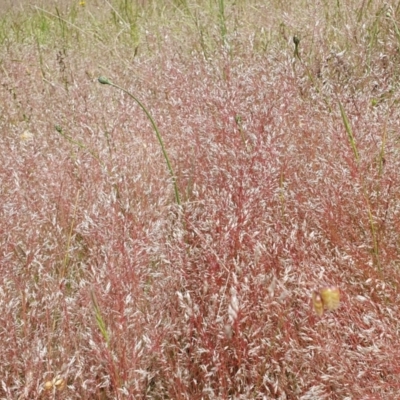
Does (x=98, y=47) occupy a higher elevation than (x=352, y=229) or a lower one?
lower

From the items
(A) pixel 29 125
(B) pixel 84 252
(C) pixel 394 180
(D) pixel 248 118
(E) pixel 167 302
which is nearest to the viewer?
(E) pixel 167 302

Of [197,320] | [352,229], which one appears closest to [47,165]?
[197,320]

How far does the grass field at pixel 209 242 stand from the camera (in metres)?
1.12

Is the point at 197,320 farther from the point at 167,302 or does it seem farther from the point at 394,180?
the point at 394,180

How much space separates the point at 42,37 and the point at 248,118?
260cm

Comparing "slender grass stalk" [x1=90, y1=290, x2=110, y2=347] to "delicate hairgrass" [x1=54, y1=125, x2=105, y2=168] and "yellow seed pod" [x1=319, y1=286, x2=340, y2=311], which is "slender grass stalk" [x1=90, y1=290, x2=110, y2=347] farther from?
"delicate hairgrass" [x1=54, y1=125, x2=105, y2=168]

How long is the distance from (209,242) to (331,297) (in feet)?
1.16

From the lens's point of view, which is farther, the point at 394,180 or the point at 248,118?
the point at 248,118

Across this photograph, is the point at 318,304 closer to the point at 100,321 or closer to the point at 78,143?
the point at 100,321

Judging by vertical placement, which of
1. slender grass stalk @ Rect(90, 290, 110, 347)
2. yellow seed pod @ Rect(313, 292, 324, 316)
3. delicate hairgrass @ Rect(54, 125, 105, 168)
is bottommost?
delicate hairgrass @ Rect(54, 125, 105, 168)

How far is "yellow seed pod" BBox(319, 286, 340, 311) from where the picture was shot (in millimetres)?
1071

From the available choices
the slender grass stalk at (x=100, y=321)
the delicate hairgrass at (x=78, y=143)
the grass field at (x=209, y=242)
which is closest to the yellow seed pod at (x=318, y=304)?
the grass field at (x=209, y=242)

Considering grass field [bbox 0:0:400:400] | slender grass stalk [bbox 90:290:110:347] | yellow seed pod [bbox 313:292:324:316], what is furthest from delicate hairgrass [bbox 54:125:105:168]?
yellow seed pod [bbox 313:292:324:316]

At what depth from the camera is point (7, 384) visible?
112cm
